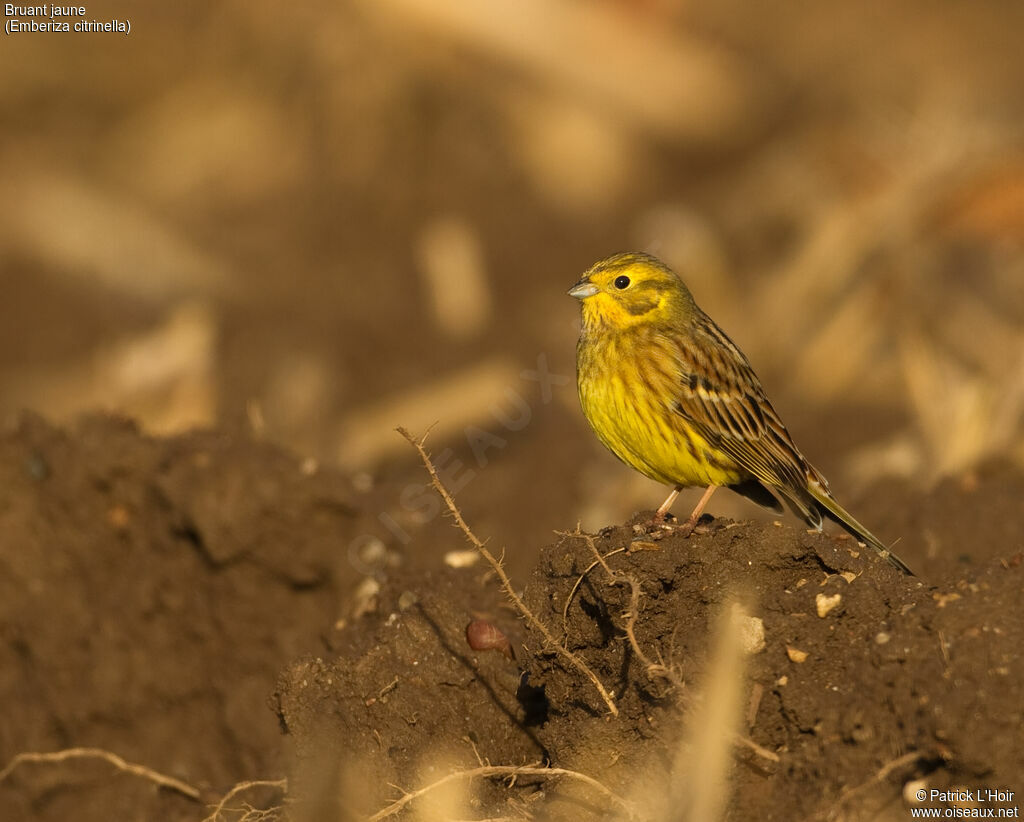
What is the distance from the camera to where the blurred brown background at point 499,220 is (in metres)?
9.16

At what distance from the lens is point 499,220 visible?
14.7m

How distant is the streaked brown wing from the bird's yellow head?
0.16 metres

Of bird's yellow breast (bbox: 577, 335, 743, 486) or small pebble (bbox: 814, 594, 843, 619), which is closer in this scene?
small pebble (bbox: 814, 594, 843, 619)

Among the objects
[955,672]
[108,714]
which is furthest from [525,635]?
Answer: [108,714]

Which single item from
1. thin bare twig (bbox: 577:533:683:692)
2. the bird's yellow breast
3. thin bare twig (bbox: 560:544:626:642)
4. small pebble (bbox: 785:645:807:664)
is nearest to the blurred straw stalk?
the bird's yellow breast

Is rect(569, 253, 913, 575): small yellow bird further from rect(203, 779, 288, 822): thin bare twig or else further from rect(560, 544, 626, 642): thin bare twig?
rect(203, 779, 288, 822): thin bare twig

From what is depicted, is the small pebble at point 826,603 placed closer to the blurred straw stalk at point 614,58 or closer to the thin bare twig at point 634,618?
the thin bare twig at point 634,618

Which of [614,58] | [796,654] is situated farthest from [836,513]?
[614,58]

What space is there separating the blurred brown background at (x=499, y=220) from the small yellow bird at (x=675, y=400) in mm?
1425

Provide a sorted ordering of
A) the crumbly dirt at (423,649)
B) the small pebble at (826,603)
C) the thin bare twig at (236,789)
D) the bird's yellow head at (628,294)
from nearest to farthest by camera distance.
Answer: the crumbly dirt at (423,649), the small pebble at (826,603), the thin bare twig at (236,789), the bird's yellow head at (628,294)

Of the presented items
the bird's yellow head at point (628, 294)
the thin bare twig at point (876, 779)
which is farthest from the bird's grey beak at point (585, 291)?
the thin bare twig at point (876, 779)

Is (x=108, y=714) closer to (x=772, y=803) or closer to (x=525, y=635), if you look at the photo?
(x=525, y=635)

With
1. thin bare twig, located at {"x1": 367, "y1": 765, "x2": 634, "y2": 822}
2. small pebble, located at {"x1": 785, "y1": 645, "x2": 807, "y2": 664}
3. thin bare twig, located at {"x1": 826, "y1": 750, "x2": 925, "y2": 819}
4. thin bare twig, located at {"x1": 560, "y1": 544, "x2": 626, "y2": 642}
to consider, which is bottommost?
thin bare twig, located at {"x1": 367, "y1": 765, "x2": 634, "y2": 822}

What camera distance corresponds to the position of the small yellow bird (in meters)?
5.88
